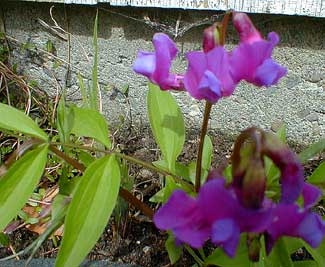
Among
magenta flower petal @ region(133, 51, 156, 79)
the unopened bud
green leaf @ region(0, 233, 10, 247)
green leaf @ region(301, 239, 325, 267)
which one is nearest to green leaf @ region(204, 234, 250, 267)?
green leaf @ region(301, 239, 325, 267)

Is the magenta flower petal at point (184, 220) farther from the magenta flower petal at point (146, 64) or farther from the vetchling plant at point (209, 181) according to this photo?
the magenta flower petal at point (146, 64)

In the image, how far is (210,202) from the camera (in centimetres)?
69

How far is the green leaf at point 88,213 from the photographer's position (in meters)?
0.96

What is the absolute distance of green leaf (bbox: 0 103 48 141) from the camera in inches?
43.0

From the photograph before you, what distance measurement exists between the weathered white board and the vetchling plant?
57 centimetres

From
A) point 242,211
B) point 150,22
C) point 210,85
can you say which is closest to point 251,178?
point 242,211

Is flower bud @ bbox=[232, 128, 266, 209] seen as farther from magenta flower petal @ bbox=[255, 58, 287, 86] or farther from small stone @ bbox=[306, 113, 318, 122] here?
small stone @ bbox=[306, 113, 318, 122]

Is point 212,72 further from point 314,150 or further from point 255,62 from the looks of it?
point 314,150

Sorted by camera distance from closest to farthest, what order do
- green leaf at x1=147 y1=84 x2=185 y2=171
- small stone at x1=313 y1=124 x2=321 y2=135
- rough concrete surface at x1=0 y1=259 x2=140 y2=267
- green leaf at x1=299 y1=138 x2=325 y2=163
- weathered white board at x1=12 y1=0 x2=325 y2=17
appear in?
green leaf at x1=299 y1=138 x2=325 y2=163, green leaf at x1=147 y1=84 x2=185 y2=171, rough concrete surface at x1=0 y1=259 x2=140 y2=267, weathered white board at x1=12 y1=0 x2=325 y2=17, small stone at x1=313 y1=124 x2=321 y2=135

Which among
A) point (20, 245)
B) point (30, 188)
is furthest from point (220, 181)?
point (20, 245)

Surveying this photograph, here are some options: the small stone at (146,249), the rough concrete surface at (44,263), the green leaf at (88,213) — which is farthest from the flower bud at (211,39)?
the small stone at (146,249)

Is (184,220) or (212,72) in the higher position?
(212,72)

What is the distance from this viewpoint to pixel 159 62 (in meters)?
0.88

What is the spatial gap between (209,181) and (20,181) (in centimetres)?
45
